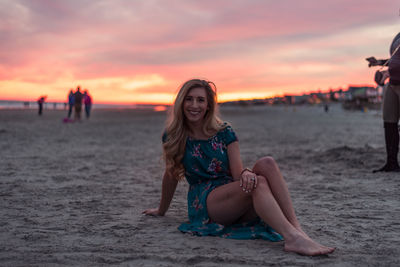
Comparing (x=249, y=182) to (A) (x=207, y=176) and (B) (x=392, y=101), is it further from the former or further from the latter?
(B) (x=392, y=101)

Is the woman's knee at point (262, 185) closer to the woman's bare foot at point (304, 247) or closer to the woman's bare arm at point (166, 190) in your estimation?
the woman's bare foot at point (304, 247)

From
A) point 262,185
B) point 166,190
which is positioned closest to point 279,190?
point 262,185

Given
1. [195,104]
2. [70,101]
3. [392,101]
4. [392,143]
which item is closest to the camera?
[195,104]

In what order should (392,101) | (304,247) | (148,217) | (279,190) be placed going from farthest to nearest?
(392,101)
(148,217)
(279,190)
(304,247)

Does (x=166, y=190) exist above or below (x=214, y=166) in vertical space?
below

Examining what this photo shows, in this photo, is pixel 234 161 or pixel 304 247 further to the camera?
pixel 234 161

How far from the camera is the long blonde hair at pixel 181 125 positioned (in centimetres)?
309

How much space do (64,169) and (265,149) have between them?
5.08 metres

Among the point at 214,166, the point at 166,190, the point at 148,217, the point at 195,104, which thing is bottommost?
the point at 148,217

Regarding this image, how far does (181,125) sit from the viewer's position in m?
3.13

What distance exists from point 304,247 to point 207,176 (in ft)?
3.17

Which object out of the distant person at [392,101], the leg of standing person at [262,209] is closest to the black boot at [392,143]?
the distant person at [392,101]

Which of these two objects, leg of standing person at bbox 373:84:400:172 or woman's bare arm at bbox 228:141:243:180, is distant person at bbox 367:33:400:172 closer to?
leg of standing person at bbox 373:84:400:172

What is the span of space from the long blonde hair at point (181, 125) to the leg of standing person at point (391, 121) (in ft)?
11.4
